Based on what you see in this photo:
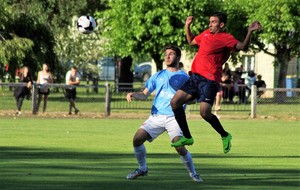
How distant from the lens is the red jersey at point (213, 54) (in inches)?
606

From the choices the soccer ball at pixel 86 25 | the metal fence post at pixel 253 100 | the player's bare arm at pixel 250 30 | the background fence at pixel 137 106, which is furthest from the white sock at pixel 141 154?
the metal fence post at pixel 253 100

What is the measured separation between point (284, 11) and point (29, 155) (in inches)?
1422

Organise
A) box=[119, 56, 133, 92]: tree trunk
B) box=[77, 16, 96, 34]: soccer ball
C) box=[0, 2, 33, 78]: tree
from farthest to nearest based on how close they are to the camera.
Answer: box=[119, 56, 133, 92]: tree trunk
box=[0, 2, 33, 78]: tree
box=[77, 16, 96, 34]: soccer ball

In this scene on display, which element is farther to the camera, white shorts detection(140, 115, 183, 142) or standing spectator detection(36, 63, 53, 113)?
standing spectator detection(36, 63, 53, 113)

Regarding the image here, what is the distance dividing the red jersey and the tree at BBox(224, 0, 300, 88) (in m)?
38.0

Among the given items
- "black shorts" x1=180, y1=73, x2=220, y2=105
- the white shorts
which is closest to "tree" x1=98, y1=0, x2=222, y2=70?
"black shorts" x1=180, y1=73, x2=220, y2=105

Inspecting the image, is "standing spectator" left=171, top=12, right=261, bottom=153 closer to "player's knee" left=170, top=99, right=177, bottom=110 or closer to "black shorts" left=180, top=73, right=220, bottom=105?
"black shorts" left=180, top=73, right=220, bottom=105

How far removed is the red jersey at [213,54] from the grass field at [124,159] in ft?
5.06

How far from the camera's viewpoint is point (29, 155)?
18781 mm

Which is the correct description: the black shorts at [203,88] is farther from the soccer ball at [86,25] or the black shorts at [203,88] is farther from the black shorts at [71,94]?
the black shorts at [71,94]

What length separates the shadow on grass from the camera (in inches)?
536

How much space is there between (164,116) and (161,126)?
0.55ft

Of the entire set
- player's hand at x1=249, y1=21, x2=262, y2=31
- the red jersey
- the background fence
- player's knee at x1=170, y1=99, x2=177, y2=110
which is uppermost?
player's hand at x1=249, y1=21, x2=262, y2=31

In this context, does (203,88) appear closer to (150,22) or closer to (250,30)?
(250,30)
